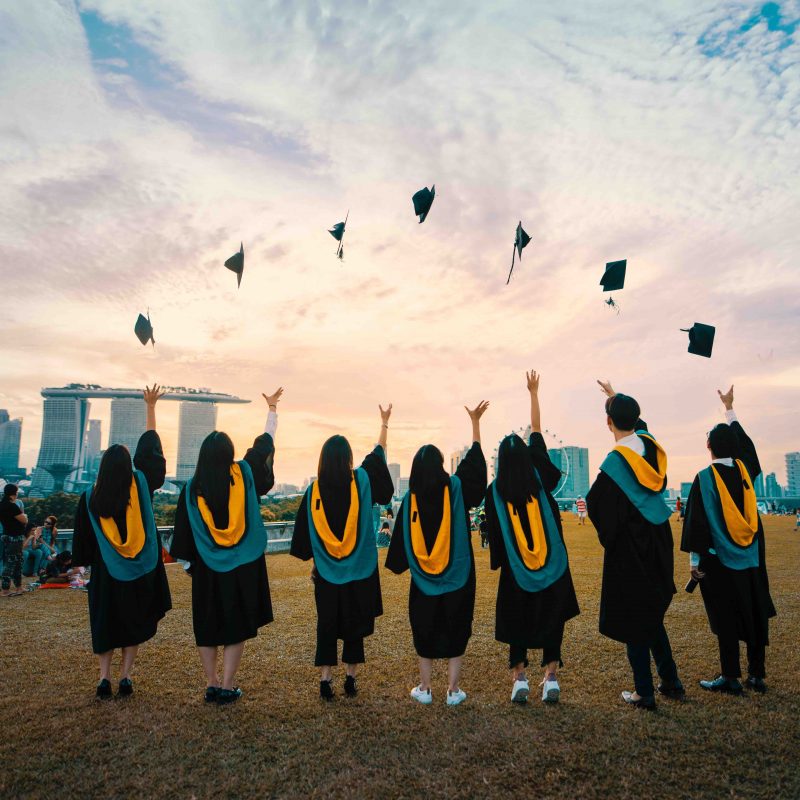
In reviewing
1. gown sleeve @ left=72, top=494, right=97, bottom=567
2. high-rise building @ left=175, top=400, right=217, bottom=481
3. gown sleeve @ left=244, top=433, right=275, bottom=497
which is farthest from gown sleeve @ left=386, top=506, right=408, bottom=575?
high-rise building @ left=175, top=400, right=217, bottom=481

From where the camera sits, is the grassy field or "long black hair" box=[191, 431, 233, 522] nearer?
the grassy field

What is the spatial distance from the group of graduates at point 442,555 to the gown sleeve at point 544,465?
0.02m

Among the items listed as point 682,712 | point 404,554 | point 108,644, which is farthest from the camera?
point 404,554

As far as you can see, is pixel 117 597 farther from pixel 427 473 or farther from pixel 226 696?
pixel 427 473

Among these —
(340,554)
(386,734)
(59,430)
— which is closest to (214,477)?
(340,554)

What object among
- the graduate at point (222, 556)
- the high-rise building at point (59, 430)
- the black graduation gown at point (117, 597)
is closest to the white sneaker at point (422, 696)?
the graduate at point (222, 556)

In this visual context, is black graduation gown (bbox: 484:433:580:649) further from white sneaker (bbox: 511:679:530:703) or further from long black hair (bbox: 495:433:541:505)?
white sneaker (bbox: 511:679:530:703)

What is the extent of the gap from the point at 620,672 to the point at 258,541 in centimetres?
336

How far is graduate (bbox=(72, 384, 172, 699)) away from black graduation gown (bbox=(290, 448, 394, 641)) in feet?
4.05

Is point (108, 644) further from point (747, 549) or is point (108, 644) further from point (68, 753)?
point (747, 549)

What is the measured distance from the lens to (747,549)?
4.69 metres

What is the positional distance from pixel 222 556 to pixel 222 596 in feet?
1.01

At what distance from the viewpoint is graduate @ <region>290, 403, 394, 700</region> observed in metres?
4.53

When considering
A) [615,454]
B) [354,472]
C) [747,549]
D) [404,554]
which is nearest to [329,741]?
[404,554]
